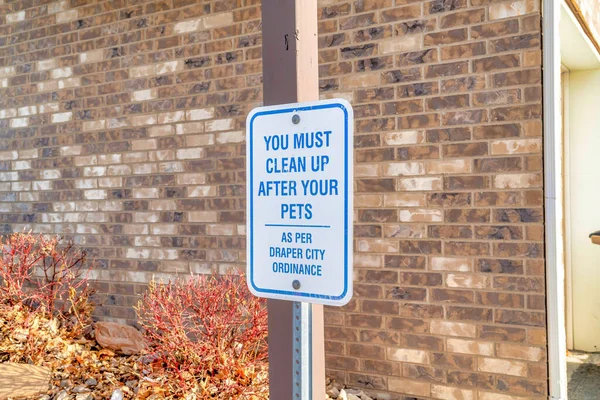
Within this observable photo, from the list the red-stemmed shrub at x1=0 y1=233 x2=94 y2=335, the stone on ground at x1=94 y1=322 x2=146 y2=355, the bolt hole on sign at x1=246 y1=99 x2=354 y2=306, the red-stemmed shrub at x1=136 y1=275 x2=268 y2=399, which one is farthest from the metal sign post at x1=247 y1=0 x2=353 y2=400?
the red-stemmed shrub at x1=0 y1=233 x2=94 y2=335

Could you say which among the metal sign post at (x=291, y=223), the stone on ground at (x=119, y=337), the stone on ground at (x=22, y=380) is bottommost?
the stone on ground at (x=22, y=380)

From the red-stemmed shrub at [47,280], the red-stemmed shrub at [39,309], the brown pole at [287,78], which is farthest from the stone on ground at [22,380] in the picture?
the brown pole at [287,78]

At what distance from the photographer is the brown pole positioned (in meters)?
2.21

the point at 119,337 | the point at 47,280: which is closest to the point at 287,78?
the point at 119,337

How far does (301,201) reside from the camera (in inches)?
78.0

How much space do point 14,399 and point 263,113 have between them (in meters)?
3.04

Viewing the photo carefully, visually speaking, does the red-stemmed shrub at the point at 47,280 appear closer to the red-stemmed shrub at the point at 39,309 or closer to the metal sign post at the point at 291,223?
the red-stemmed shrub at the point at 39,309

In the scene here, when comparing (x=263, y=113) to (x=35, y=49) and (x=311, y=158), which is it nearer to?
(x=311, y=158)

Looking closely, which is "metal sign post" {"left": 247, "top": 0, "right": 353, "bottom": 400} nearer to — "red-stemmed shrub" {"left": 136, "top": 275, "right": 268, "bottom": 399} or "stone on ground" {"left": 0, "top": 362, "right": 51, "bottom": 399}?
"red-stemmed shrub" {"left": 136, "top": 275, "right": 268, "bottom": 399}

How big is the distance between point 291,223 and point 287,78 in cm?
56

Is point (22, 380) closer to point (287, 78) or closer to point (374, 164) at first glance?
point (374, 164)

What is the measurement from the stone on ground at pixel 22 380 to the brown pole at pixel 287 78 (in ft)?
8.03

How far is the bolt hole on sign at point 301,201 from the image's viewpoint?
6.23 ft

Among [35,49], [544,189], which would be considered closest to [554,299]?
[544,189]
